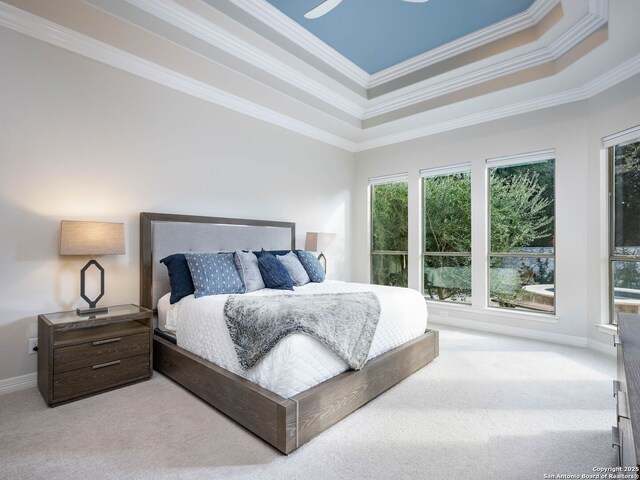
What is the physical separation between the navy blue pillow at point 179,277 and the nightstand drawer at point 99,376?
0.54 meters

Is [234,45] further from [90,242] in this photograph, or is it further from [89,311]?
[89,311]

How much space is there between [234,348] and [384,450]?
1092mm

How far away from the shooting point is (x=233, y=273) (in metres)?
3.22

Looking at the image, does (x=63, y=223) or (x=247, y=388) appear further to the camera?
(x=63, y=223)

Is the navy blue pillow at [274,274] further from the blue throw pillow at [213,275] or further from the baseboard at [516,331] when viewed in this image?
the baseboard at [516,331]

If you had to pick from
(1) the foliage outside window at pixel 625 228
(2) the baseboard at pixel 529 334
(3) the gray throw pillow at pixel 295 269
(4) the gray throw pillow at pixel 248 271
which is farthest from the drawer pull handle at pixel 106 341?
(1) the foliage outside window at pixel 625 228

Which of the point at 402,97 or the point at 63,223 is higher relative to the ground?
the point at 402,97

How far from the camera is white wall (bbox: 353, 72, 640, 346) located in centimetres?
359

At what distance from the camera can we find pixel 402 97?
445 centimetres

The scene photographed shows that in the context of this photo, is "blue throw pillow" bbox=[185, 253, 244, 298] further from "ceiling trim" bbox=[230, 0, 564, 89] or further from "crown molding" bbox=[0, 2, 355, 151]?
"ceiling trim" bbox=[230, 0, 564, 89]

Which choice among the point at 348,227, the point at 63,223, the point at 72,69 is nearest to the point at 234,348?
the point at 63,223

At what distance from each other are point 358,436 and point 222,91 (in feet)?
12.0

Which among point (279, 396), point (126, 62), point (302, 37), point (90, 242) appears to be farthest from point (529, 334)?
point (126, 62)

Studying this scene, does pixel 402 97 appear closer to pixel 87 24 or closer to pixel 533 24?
pixel 533 24
